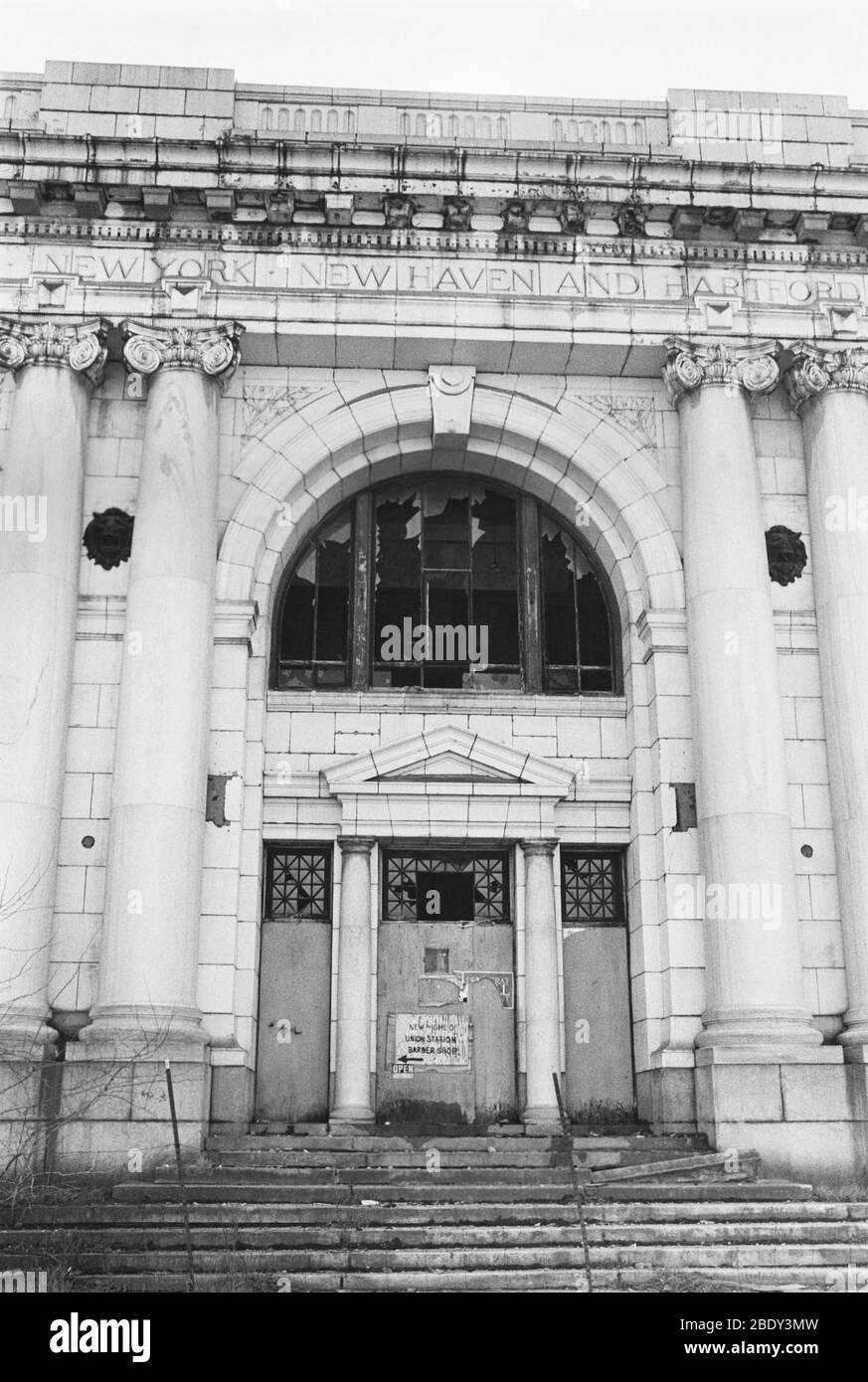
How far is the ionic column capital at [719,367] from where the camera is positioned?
62.7ft

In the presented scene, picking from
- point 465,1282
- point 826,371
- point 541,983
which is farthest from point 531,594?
point 465,1282

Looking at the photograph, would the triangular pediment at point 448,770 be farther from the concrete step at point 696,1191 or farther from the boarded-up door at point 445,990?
the concrete step at point 696,1191

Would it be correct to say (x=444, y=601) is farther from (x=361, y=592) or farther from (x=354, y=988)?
(x=354, y=988)

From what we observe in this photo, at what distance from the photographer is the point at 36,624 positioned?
1739 centimetres

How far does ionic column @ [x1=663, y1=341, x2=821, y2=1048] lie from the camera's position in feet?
54.6

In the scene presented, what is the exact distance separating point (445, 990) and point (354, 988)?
1.30 m

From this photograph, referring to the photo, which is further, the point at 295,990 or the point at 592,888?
the point at 592,888

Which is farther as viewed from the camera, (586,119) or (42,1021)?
(586,119)

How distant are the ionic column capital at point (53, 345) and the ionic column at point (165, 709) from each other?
0.51 m

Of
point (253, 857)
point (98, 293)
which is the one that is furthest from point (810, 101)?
point (253, 857)

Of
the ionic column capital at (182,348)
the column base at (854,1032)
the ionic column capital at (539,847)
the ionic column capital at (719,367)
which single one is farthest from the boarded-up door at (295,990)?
the ionic column capital at (719,367)

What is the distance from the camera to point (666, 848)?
17.8m
